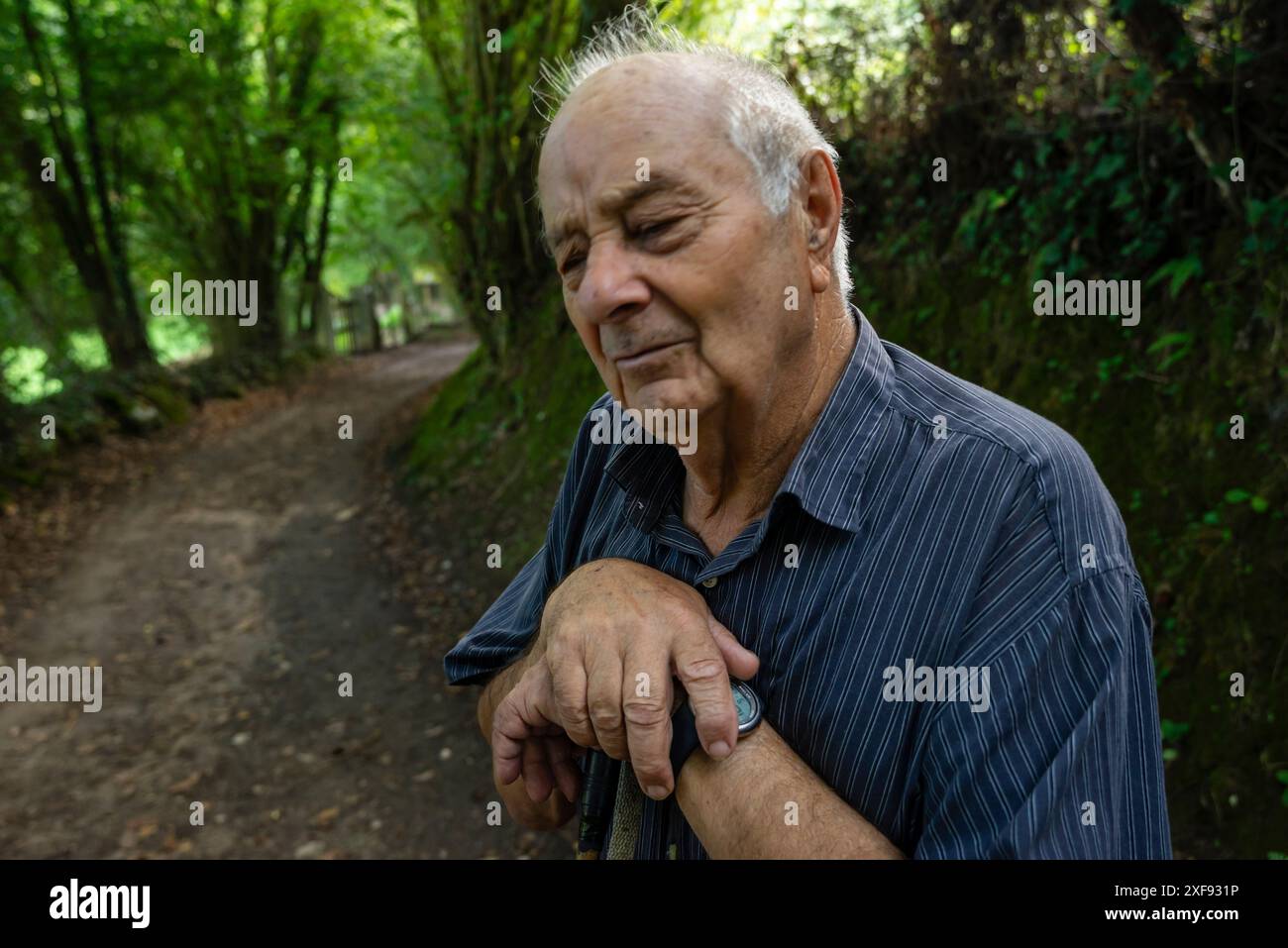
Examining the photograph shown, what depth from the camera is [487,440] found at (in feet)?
31.0

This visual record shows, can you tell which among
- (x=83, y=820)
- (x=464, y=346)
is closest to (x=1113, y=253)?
(x=83, y=820)

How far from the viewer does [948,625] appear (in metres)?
1.31

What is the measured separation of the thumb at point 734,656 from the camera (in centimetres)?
140

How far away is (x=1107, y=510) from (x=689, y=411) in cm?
66

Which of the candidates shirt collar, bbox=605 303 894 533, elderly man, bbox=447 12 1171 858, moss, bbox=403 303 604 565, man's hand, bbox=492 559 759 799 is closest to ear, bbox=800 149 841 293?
elderly man, bbox=447 12 1171 858

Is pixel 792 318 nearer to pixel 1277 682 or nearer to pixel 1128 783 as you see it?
pixel 1128 783

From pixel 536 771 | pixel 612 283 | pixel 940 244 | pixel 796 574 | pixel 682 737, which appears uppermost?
pixel 940 244

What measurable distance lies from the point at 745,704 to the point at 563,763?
0.41 metres

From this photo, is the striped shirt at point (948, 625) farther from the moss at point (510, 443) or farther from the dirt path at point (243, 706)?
the moss at point (510, 443)

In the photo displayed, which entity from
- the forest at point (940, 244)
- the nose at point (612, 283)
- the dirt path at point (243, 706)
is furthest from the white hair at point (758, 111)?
the dirt path at point (243, 706)

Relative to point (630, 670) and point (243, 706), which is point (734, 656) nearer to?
point (630, 670)

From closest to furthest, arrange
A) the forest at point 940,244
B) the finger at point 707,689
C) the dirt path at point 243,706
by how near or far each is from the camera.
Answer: the finger at point 707,689 → the forest at point 940,244 → the dirt path at point 243,706

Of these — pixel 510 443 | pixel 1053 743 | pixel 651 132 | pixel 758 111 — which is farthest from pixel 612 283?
pixel 510 443

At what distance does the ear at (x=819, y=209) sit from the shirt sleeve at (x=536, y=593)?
621 millimetres
